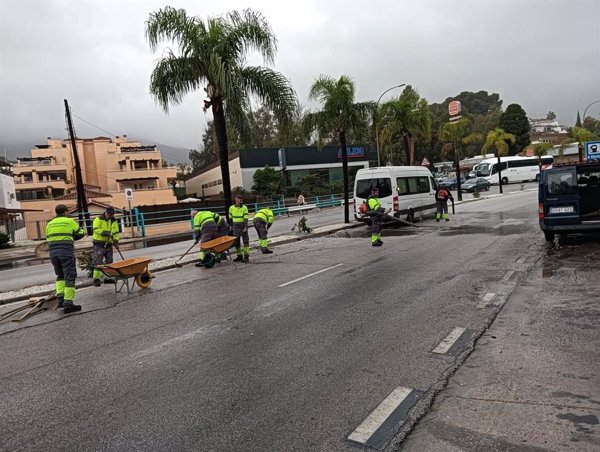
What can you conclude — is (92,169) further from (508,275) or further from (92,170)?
(508,275)

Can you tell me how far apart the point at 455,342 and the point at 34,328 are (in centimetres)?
586

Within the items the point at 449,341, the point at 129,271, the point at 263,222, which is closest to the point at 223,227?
the point at 263,222

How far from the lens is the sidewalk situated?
326 centimetres

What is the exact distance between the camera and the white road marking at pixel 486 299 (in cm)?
667

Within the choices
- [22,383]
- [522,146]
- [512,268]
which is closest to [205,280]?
[22,383]

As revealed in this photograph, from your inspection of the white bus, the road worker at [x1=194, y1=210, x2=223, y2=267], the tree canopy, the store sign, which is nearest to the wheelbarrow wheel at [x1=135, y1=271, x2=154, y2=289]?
the road worker at [x1=194, y1=210, x2=223, y2=267]

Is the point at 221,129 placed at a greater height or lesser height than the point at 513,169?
greater

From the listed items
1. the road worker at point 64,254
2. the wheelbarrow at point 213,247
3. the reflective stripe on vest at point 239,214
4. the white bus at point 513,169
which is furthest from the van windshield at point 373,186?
the white bus at point 513,169

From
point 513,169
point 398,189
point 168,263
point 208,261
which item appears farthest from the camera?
point 513,169

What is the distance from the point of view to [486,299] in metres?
7.00

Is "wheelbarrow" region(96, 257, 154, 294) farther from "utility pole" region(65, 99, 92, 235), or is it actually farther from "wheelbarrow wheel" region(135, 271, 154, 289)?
"utility pole" region(65, 99, 92, 235)

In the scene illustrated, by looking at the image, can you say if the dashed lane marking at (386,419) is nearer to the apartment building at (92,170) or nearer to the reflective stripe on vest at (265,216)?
the reflective stripe on vest at (265,216)

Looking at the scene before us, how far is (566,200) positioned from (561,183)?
421 millimetres

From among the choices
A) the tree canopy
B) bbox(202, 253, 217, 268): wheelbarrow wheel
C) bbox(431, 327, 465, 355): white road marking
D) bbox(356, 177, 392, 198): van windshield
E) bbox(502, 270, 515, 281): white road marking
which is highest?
the tree canopy
